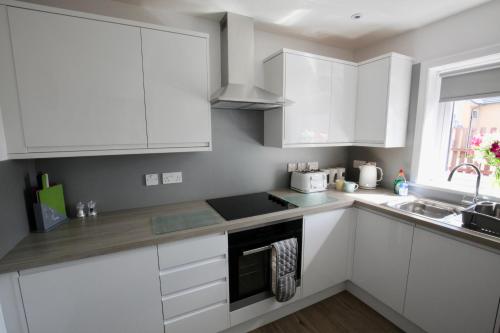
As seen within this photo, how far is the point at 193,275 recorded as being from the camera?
4.67ft

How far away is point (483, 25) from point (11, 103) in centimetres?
299

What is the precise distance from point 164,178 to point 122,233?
567mm

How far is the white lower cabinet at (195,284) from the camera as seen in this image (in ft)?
4.48

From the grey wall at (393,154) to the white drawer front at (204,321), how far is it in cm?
197

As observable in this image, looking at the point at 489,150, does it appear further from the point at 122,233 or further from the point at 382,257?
the point at 122,233

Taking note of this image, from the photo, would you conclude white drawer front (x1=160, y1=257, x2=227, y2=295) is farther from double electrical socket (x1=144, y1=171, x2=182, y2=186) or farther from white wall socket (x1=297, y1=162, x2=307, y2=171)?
white wall socket (x1=297, y1=162, x2=307, y2=171)

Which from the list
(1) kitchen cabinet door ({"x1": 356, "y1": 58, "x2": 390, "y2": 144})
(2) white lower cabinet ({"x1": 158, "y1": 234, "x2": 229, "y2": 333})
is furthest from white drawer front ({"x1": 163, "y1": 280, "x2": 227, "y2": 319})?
(1) kitchen cabinet door ({"x1": 356, "y1": 58, "x2": 390, "y2": 144})

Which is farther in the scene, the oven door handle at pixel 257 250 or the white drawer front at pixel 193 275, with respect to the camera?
the oven door handle at pixel 257 250

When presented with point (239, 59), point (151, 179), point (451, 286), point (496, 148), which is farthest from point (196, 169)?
point (496, 148)

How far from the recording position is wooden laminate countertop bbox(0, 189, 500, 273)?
1.11 metres

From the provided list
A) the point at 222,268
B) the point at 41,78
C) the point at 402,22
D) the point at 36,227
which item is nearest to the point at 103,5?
the point at 41,78

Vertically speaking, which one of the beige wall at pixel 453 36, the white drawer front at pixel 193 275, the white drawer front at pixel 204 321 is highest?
the beige wall at pixel 453 36

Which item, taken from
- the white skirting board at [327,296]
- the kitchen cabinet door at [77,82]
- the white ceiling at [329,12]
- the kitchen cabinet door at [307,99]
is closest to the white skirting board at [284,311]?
the white skirting board at [327,296]

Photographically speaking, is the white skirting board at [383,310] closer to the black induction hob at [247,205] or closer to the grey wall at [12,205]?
the black induction hob at [247,205]
